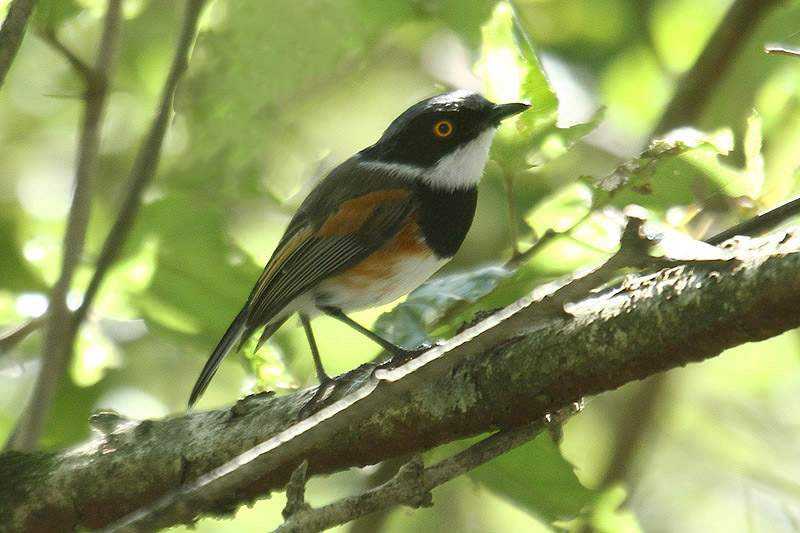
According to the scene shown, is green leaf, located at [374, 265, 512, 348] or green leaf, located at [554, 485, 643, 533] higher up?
green leaf, located at [374, 265, 512, 348]

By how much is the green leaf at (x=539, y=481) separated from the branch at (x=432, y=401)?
34cm

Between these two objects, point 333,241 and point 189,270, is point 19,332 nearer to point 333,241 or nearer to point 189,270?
point 189,270

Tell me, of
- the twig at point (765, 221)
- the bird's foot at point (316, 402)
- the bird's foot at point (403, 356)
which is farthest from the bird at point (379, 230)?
the twig at point (765, 221)

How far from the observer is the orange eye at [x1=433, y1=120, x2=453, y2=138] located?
4.47m

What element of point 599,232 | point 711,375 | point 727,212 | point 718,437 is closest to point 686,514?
point 718,437

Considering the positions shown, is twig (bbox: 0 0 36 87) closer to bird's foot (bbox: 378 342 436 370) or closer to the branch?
the branch

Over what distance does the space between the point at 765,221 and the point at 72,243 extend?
2.62 m

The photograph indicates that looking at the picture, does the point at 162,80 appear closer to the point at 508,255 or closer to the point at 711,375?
the point at 508,255

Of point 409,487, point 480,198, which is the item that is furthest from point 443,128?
point 409,487

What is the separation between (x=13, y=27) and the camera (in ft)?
8.93

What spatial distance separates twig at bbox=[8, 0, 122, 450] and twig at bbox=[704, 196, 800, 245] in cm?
248

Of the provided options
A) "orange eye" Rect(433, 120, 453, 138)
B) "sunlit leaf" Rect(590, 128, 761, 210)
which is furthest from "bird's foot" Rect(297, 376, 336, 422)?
"orange eye" Rect(433, 120, 453, 138)

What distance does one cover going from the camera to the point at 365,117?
22.5ft

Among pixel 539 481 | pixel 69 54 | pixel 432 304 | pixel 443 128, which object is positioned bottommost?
pixel 539 481
